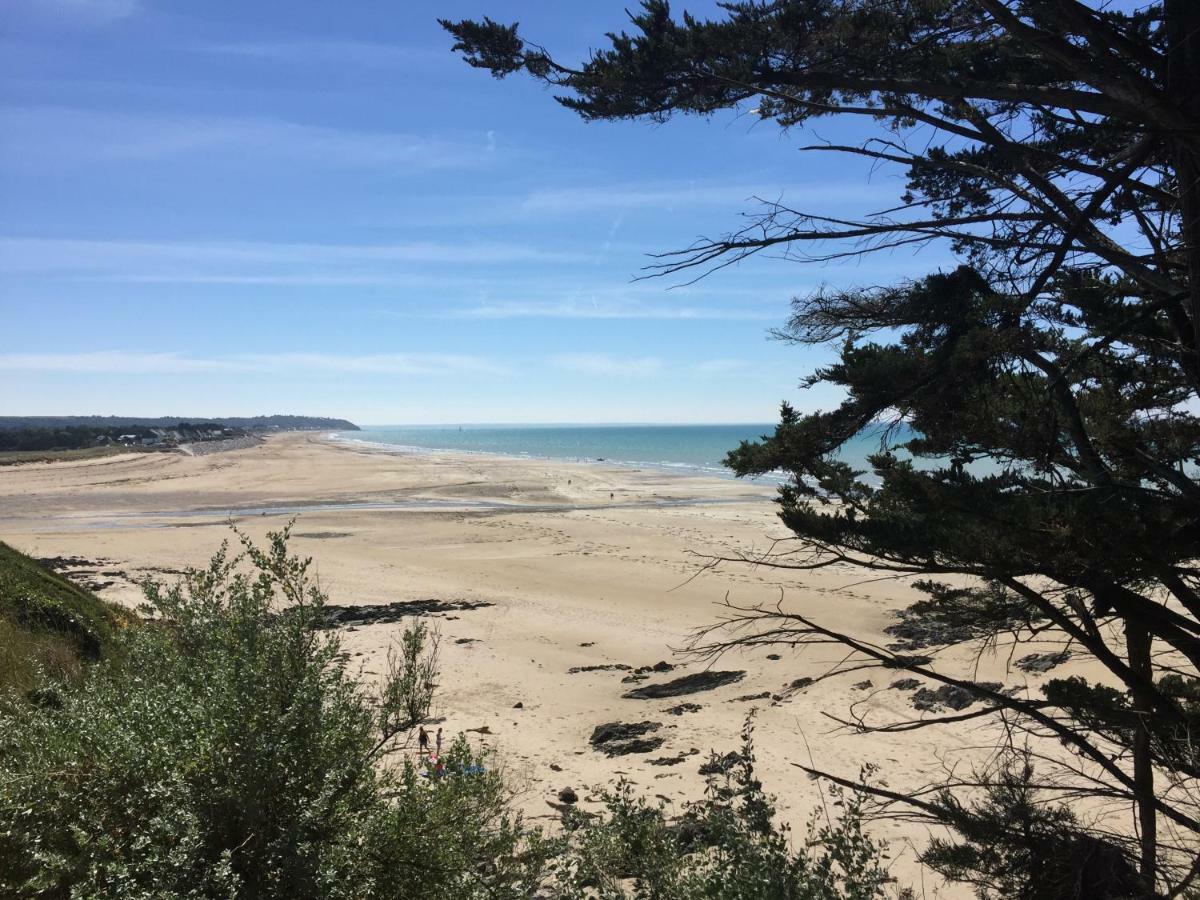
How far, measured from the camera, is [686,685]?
9.13 m

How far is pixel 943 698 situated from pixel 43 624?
8.90 metres

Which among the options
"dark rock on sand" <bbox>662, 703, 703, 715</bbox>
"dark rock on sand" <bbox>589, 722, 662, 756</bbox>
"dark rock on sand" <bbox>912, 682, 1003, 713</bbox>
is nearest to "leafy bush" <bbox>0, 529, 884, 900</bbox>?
"dark rock on sand" <bbox>589, 722, 662, 756</bbox>

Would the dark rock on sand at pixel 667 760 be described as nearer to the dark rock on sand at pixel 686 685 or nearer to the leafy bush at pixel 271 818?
the dark rock on sand at pixel 686 685

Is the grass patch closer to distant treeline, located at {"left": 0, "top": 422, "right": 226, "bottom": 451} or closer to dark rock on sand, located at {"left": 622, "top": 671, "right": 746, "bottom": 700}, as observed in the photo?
distant treeline, located at {"left": 0, "top": 422, "right": 226, "bottom": 451}

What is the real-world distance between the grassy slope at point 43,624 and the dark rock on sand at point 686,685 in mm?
5558

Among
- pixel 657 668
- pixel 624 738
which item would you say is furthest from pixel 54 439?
pixel 624 738

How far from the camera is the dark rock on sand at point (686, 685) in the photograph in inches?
348

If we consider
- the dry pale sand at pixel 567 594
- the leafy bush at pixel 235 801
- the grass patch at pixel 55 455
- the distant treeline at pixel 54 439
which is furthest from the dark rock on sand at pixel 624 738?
the distant treeline at pixel 54 439

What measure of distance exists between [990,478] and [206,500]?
34.6 meters

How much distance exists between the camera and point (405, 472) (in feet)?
158

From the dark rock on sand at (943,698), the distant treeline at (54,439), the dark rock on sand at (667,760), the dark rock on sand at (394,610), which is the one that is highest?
the distant treeline at (54,439)

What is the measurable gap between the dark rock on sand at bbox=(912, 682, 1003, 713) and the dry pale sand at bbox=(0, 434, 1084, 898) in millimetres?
188

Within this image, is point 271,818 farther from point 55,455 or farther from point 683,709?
point 55,455

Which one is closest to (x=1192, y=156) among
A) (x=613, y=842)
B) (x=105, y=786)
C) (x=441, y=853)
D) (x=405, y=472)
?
(x=613, y=842)
